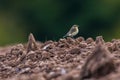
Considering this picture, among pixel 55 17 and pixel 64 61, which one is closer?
pixel 64 61

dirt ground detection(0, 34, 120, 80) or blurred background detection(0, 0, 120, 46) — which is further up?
blurred background detection(0, 0, 120, 46)

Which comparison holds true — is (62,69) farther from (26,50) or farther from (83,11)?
(83,11)

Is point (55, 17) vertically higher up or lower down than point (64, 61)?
higher up

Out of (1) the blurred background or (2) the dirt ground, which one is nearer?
(2) the dirt ground

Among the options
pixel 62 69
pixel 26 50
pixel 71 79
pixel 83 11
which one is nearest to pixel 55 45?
pixel 26 50
